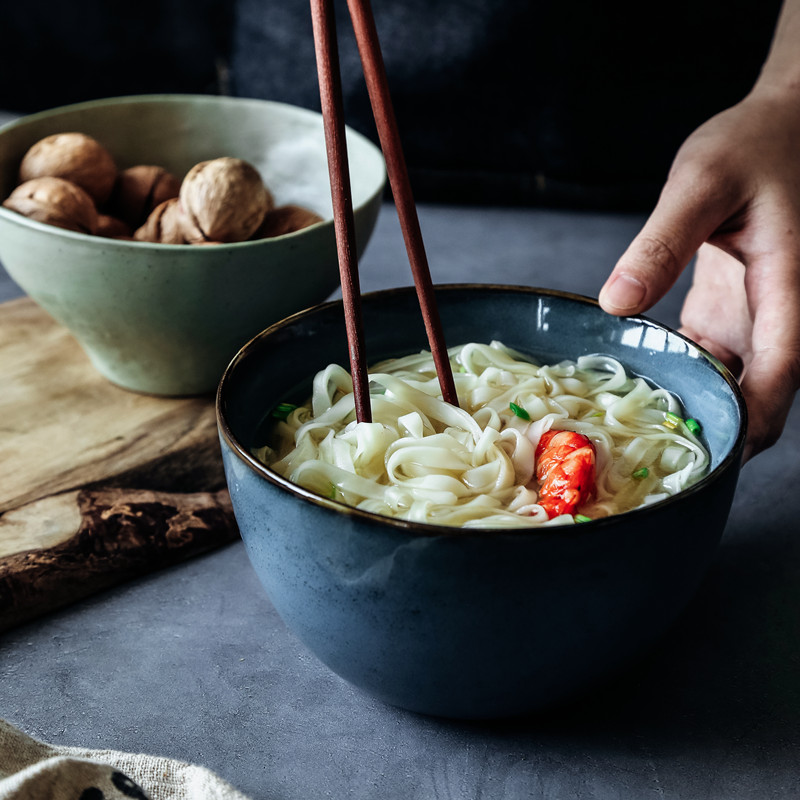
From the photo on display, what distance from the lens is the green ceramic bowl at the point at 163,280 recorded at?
136 cm

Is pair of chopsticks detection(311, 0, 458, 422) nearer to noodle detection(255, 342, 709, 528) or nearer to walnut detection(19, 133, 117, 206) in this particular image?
noodle detection(255, 342, 709, 528)

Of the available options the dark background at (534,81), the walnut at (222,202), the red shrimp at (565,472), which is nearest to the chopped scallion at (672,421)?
the red shrimp at (565,472)

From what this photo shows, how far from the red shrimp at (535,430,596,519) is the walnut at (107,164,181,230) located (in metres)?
0.92

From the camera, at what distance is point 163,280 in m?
1.37

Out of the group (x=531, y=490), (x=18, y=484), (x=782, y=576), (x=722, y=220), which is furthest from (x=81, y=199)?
(x=782, y=576)

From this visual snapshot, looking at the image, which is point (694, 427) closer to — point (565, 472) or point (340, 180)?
point (565, 472)

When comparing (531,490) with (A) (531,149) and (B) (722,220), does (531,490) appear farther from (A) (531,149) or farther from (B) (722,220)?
(A) (531,149)

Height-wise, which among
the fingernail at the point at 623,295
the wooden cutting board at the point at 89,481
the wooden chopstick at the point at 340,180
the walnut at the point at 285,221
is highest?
the wooden chopstick at the point at 340,180

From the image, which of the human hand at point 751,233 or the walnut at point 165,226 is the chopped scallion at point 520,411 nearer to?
the human hand at point 751,233

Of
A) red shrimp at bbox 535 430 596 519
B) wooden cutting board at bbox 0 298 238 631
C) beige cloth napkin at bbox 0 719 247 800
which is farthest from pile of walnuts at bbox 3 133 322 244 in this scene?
beige cloth napkin at bbox 0 719 247 800

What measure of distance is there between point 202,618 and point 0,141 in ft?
3.15

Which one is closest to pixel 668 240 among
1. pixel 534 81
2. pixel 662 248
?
pixel 662 248

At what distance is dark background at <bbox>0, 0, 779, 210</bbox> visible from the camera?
242cm

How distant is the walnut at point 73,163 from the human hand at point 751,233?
0.90 meters
